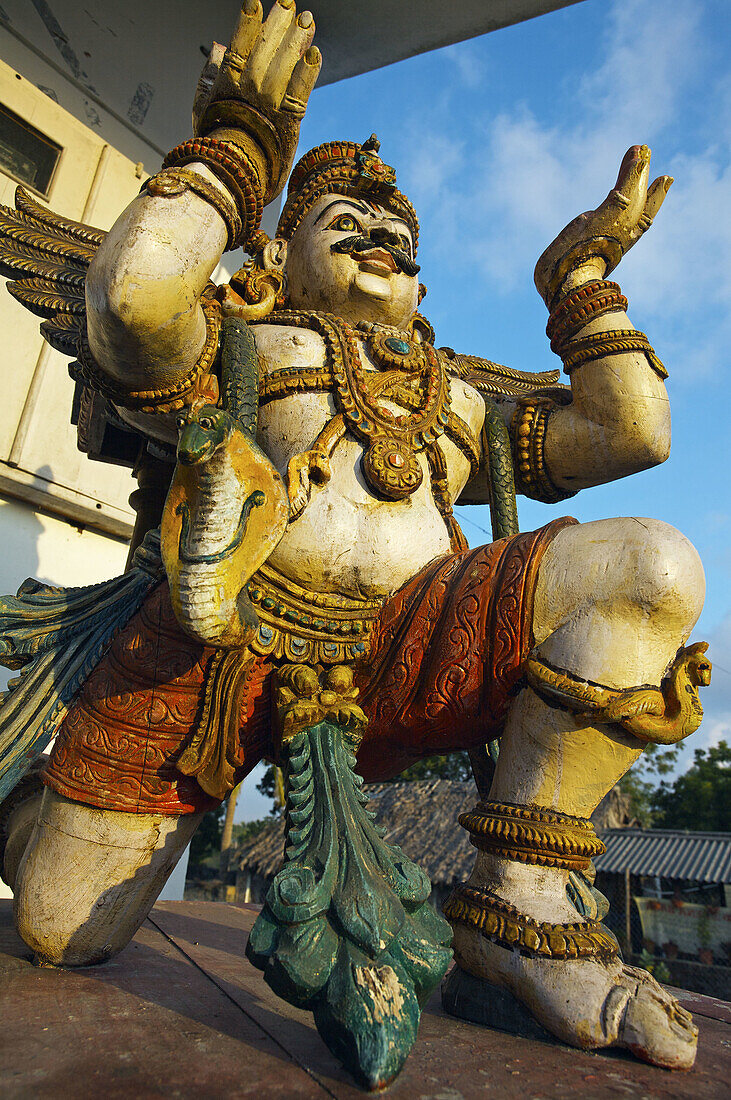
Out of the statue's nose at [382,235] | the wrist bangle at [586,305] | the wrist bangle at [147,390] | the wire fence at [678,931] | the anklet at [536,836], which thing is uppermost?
the statue's nose at [382,235]

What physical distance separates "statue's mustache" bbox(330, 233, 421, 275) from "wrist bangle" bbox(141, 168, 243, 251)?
1.46 feet

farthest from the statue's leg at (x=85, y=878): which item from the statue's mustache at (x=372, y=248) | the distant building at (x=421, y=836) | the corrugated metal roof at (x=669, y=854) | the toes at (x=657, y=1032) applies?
the corrugated metal roof at (x=669, y=854)

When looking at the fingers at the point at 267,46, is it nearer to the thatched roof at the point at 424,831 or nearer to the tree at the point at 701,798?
the thatched roof at the point at 424,831

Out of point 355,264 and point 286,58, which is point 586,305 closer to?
point 355,264

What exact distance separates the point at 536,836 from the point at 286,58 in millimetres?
1651

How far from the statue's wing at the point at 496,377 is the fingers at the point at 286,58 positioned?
2.74 ft

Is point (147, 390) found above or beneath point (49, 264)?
beneath

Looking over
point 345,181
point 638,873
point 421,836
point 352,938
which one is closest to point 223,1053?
point 352,938

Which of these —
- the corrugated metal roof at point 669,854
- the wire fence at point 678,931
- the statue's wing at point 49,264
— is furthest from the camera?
the corrugated metal roof at point 669,854

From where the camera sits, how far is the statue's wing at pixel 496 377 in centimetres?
227

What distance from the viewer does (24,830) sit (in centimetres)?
186

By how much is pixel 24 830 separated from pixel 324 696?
934 millimetres

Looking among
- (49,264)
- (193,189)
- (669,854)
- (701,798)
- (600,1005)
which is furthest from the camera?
(701,798)

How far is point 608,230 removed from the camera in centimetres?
197
